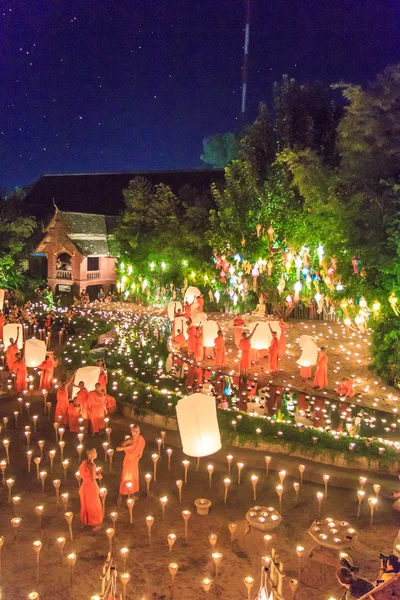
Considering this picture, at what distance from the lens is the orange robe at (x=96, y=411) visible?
9672mm

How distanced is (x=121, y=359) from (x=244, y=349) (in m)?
4.16

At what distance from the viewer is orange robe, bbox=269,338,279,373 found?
44.2ft

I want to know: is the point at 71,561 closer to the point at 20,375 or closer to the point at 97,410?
the point at 97,410

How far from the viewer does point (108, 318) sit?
21.5m

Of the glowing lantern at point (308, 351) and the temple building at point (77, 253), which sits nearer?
the glowing lantern at point (308, 351)

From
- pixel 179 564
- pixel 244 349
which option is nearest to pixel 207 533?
pixel 179 564

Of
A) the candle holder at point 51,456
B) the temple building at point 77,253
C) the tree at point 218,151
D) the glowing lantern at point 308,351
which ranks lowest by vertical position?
the candle holder at point 51,456

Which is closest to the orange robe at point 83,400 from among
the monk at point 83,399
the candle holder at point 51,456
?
the monk at point 83,399

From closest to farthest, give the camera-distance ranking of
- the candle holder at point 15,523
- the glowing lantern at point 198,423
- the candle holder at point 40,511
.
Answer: the candle holder at point 15,523 → the candle holder at point 40,511 → the glowing lantern at point 198,423

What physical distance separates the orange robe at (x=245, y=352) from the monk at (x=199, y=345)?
1530 millimetres

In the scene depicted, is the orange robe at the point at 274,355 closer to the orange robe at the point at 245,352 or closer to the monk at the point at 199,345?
the orange robe at the point at 245,352

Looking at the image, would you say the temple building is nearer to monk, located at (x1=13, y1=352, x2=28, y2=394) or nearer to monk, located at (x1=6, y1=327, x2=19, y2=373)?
monk, located at (x1=6, y1=327, x2=19, y2=373)

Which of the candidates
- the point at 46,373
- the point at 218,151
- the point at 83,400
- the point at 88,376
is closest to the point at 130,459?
the point at 83,400

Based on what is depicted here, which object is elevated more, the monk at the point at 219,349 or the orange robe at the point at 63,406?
the monk at the point at 219,349
